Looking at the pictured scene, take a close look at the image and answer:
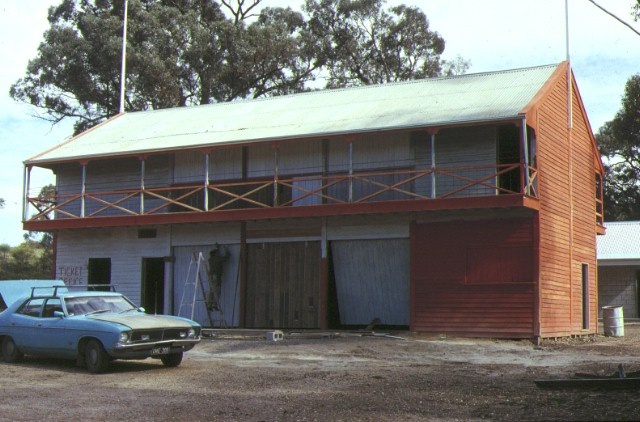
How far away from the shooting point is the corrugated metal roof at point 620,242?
3594cm

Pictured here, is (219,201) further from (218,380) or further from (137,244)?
(218,380)

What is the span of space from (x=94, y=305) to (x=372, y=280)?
983cm

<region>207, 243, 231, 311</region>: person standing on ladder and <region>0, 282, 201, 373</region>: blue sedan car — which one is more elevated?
<region>207, 243, 231, 311</region>: person standing on ladder

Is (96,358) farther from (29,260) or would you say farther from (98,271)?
(29,260)

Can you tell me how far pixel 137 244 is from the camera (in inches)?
1089

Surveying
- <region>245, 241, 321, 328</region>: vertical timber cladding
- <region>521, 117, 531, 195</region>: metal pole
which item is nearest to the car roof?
<region>245, 241, 321, 328</region>: vertical timber cladding

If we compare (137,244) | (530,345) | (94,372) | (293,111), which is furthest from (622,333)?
(94,372)

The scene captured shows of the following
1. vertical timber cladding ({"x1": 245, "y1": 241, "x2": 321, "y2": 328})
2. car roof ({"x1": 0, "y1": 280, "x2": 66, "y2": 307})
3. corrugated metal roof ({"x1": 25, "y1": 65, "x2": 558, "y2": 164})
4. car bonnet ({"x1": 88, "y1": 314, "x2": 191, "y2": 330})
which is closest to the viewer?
car bonnet ({"x1": 88, "y1": 314, "x2": 191, "y2": 330})

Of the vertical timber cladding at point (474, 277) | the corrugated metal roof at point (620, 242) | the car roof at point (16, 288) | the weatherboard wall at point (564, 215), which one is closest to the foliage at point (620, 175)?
the corrugated metal roof at point (620, 242)

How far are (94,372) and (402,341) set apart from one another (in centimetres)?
818

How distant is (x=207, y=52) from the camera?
43.7 metres

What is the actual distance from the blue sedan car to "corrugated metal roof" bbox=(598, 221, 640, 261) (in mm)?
24334

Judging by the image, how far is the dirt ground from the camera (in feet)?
33.3

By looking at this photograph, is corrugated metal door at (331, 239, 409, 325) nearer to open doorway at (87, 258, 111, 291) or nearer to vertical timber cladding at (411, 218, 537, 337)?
vertical timber cladding at (411, 218, 537, 337)
